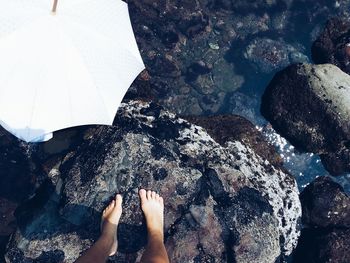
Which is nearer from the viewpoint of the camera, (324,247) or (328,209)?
(324,247)

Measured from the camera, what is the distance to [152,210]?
5.50 m

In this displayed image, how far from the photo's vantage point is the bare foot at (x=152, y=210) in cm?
552

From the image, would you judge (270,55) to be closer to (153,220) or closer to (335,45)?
(335,45)

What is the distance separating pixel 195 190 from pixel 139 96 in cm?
218

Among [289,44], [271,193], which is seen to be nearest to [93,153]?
[271,193]

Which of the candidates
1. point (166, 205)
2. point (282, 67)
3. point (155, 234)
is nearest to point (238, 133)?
point (166, 205)

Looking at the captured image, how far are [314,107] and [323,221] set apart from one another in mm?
2084

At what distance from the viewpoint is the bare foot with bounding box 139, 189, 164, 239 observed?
552 centimetres

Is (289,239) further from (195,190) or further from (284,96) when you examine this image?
(284,96)

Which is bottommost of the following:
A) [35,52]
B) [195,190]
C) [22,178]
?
[22,178]

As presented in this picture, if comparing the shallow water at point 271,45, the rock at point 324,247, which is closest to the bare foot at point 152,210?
the rock at point 324,247

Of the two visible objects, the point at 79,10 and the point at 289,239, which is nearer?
the point at 79,10

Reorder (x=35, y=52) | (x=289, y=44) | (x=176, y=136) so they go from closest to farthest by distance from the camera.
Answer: (x=35, y=52), (x=176, y=136), (x=289, y=44)

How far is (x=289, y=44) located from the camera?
8.98 metres
